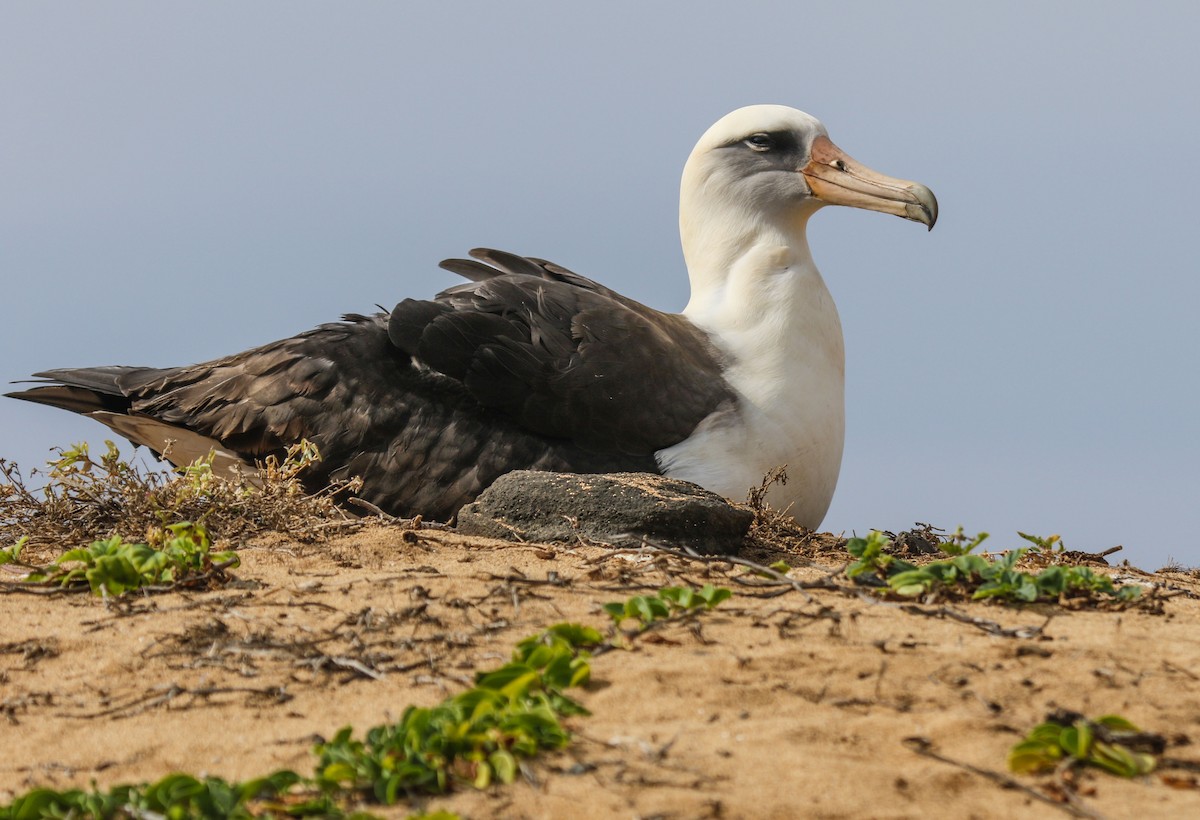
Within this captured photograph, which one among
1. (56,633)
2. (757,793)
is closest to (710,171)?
(56,633)

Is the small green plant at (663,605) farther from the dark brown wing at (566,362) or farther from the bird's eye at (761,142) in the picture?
the bird's eye at (761,142)

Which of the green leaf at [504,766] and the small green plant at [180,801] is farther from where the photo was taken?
the green leaf at [504,766]

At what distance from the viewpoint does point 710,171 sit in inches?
342

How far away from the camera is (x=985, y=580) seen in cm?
476

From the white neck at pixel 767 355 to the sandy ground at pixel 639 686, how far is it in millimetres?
2103

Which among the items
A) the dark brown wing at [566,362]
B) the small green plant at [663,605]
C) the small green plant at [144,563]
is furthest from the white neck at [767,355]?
the small green plant at [663,605]

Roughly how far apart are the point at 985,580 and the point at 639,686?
5.58ft

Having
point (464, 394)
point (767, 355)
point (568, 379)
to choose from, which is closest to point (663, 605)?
point (568, 379)

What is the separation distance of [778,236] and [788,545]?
2.70 meters

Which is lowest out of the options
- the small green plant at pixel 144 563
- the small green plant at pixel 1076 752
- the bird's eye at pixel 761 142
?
the small green plant at pixel 144 563

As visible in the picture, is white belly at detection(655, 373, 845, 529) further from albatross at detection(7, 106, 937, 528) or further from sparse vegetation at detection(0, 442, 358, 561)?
sparse vegetation at detection(0, 442, 358, 561)

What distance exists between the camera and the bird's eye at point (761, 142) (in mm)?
8578

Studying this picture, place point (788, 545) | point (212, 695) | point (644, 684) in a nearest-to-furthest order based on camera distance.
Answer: point (644, 684), point (212, 695), point (788, 545)

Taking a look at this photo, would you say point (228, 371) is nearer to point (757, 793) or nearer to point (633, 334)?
point (633, 334)
